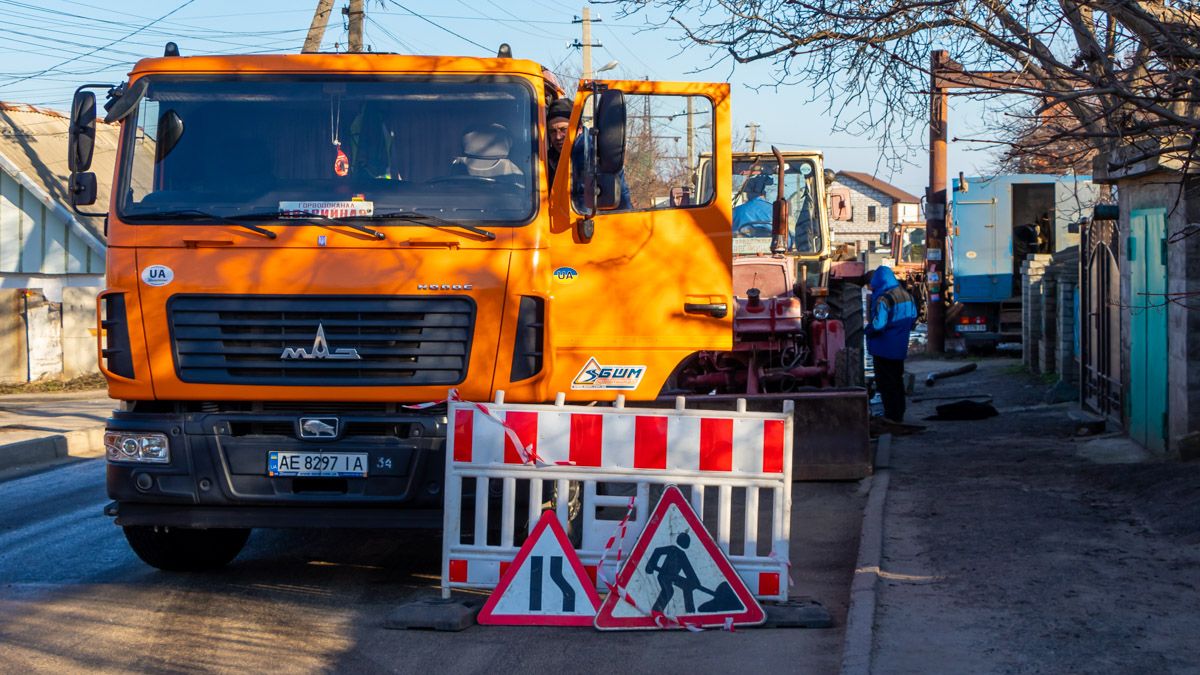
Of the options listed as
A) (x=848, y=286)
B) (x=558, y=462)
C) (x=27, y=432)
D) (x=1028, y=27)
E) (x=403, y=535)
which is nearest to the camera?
(x=558, y=462)

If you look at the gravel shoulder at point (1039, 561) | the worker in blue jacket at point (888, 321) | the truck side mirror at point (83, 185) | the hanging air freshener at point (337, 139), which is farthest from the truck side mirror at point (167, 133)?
the worker in blue jacket at point (888, 321)

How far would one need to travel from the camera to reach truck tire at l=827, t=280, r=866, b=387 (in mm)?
12977

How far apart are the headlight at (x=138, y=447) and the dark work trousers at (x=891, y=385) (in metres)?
9.14

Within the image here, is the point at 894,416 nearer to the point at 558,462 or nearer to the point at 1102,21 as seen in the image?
the point at 1102,21

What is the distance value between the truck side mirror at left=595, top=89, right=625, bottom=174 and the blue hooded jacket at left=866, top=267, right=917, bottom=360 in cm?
769

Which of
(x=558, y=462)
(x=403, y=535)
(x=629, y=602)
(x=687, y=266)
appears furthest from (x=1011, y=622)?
(x=403, y=535)

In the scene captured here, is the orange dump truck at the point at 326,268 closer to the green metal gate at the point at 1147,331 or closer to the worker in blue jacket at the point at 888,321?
the green metal gate at the point at 1147,331

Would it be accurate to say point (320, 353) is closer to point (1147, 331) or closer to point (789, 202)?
point (1147, 331)

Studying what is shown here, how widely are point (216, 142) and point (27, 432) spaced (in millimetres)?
9738

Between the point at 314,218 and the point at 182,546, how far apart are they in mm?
2237

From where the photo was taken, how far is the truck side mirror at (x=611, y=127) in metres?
6.95

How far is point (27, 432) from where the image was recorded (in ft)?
51.2

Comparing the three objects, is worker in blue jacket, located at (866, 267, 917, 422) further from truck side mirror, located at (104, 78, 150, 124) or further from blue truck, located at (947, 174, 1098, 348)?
blue truck, located at (947, 174, 1098, 348)

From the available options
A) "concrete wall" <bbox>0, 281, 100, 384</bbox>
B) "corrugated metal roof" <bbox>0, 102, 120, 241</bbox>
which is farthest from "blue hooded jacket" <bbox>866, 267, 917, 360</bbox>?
"corrugated metal roof" <bbox>0, 102, 120, 241</bbox>
